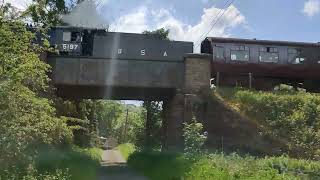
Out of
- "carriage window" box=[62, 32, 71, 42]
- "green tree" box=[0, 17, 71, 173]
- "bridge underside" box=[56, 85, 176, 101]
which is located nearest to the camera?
"green tree" box=[0, 17, 71, 173]

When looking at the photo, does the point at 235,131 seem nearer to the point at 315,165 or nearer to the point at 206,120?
the point at 206,120

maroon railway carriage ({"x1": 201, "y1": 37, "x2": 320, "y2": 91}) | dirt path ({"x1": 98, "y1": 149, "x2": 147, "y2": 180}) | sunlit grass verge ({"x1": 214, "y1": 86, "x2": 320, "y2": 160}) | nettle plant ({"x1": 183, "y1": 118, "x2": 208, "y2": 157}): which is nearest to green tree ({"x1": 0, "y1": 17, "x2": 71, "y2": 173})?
nettle plant ({"x1": 183, "y1": 118, "x2": 208, "y2": 157})

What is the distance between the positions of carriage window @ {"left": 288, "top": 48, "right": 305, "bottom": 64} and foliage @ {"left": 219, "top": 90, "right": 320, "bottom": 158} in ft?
20.4

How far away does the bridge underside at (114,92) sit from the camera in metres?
28.1

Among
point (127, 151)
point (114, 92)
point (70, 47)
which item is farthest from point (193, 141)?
point (127, 151)

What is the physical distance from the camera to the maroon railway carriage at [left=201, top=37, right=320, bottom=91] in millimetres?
32531

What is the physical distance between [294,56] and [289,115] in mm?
9149

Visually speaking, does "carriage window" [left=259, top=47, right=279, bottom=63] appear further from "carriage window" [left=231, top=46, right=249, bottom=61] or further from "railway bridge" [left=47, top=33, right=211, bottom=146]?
"railway bridge" [left=47, top=33, right=211, bottom=146]

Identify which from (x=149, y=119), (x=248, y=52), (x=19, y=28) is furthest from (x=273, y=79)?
(x=19, y=28)

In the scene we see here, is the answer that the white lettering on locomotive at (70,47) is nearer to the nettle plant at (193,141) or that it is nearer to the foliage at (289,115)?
the foliage at (289,115)

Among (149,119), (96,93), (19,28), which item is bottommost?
(149,119)

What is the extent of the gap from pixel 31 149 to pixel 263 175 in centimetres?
639

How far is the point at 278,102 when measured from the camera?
25547 mm

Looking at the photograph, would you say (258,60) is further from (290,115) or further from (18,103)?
(18,103)
